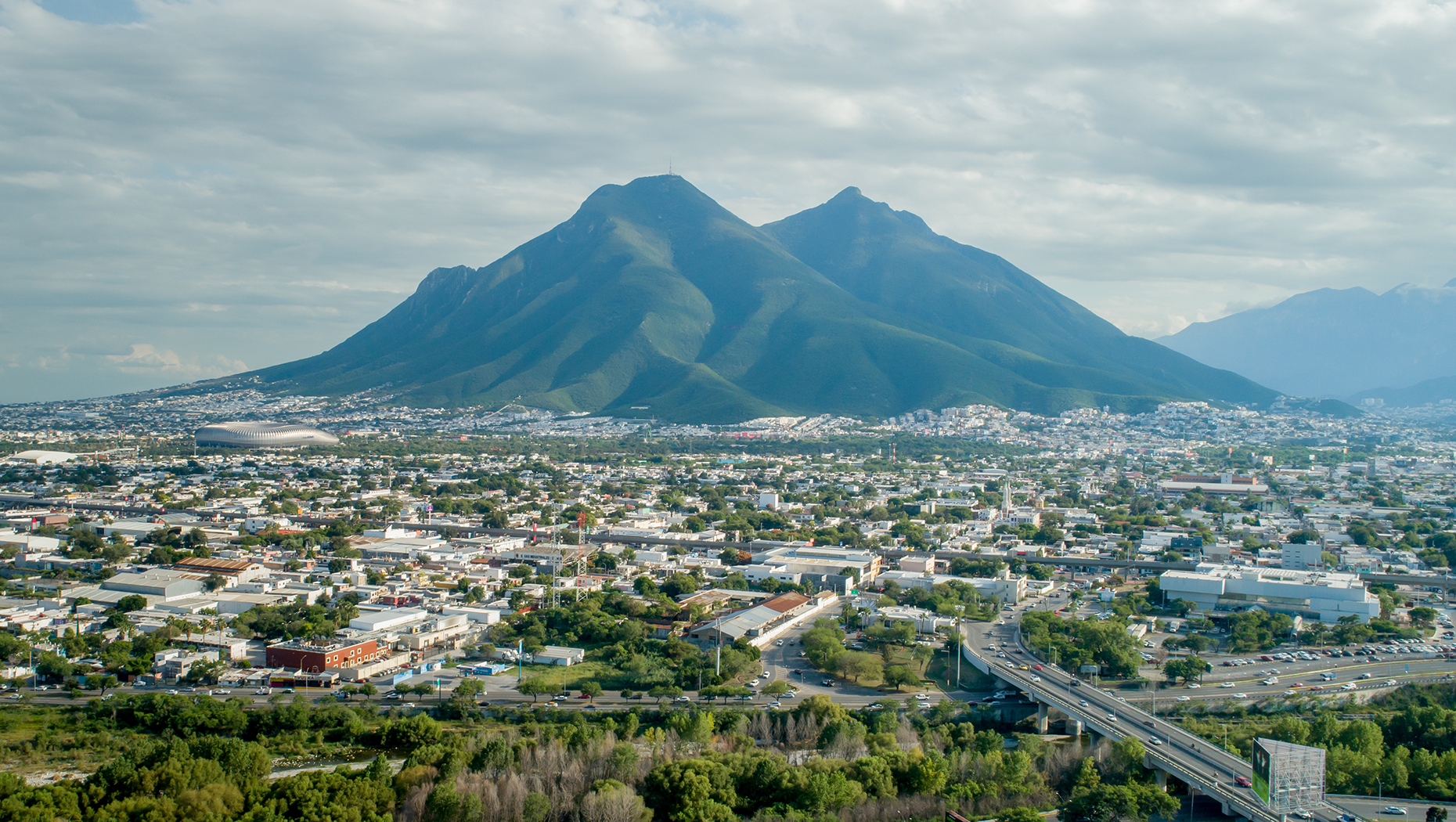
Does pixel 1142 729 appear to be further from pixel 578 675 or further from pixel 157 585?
pixel 157 585

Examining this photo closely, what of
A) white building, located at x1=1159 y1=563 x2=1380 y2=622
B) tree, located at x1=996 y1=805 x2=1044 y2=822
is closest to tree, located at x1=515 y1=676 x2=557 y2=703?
tree, located at x1=996 y1=805 x2=1044 y2=822

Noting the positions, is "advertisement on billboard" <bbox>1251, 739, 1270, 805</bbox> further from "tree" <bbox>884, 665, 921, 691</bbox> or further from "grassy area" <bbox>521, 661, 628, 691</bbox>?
"grassy area" <bbox>521, 661, 628, 691</bbox>

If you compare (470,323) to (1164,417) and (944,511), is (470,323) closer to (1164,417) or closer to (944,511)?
(1164,417)

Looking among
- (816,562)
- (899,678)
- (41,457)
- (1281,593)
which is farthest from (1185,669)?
(41,457)

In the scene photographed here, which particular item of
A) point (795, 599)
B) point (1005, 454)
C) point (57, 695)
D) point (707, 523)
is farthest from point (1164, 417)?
point (57, 695)

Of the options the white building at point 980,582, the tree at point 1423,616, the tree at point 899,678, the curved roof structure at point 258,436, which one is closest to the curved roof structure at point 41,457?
the curved roof structure at point 258,436

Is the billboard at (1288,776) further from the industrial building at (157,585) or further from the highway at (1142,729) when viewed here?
the industrial building at (157,585)

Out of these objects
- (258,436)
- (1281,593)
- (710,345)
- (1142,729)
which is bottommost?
(1142,729)
